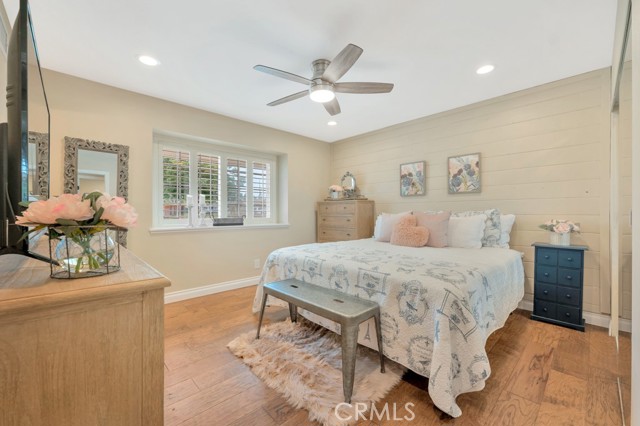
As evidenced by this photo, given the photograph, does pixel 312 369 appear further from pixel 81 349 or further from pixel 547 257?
pixel 547 257

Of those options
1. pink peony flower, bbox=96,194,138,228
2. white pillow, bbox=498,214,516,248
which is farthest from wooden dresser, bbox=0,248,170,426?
white pillow, bbox=498,214,516,248

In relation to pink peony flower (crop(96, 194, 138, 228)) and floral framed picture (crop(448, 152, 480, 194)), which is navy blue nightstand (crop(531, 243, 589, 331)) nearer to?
floral framed picture (crop(448, 152, 480, 194))

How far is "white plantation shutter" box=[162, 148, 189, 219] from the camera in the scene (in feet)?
11.0

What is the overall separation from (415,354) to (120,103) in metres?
3.53

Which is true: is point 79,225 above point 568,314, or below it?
above

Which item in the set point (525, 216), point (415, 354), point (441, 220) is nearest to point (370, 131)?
point (441, 220)

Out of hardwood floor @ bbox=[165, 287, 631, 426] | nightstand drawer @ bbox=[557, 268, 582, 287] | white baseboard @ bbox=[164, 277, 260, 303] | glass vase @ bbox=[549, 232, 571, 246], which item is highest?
glass vase @ bbox=[549, 232, 571, 246]

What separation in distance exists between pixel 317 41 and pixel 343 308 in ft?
6.30

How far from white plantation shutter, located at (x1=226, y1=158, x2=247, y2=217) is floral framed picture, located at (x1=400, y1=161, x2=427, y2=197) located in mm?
2377

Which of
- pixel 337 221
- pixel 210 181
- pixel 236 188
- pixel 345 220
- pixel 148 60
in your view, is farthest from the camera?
pixel 337 221

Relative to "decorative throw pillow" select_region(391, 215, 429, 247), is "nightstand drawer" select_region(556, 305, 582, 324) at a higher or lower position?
lower

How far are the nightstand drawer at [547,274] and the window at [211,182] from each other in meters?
3.48

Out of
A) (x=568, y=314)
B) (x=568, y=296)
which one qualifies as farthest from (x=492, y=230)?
(x=568, y=314)

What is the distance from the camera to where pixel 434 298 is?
149cm
